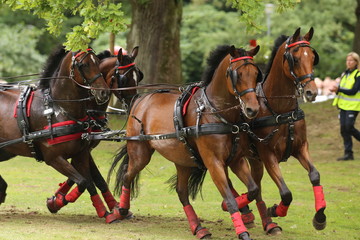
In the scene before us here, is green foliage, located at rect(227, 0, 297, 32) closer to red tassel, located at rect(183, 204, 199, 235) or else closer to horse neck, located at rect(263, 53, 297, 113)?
horse neck, located at rect(263, 53, 297, 113)

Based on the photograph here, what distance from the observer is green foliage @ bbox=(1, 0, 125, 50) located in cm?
952

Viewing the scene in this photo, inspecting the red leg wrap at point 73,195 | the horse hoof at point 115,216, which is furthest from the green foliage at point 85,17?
the horse hoof at point 115,216

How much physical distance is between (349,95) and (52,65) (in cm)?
756

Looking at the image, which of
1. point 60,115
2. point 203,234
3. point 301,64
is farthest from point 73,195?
point 301,64

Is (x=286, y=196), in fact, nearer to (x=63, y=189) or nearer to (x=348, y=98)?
(x=63, y=189)

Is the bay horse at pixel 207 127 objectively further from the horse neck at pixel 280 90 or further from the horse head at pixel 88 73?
the horse head at pixel 88 73

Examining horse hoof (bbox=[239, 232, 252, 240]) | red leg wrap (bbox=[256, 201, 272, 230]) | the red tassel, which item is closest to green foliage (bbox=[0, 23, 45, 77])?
the red tassel

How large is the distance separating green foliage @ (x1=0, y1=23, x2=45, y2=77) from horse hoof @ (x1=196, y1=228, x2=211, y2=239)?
27.8 m

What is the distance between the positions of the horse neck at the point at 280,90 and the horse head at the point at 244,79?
2.43 ft

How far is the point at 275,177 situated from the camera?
8656 mm

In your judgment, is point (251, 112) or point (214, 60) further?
point (214, 60)

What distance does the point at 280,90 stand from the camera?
29.0 ft

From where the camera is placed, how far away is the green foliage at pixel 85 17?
9520mm

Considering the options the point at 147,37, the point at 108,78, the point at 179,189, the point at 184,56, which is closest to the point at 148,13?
the point at 147,37
